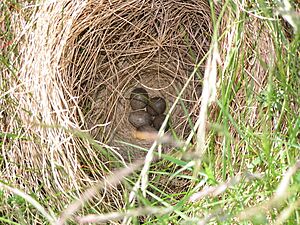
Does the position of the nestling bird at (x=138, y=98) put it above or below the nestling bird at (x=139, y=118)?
above

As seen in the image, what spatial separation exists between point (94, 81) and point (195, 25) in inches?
13.3

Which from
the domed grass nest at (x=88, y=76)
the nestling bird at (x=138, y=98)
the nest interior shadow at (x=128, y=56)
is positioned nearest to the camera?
the domed grass nest at (x=88, y=76)

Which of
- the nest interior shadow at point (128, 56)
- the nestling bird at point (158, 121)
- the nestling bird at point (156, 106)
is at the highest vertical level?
the nest interior shadow at point (128, 56)

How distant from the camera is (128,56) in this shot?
181 centimetres

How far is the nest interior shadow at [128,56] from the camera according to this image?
1.58 m

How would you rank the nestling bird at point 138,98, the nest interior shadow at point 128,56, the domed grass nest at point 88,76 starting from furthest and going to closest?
the nestling bird at point 138,98 < the nest interior shadow at point 128,56 < the domed grass nest at point 88,76

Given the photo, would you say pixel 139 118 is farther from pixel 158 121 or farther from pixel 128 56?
pixel 128 56

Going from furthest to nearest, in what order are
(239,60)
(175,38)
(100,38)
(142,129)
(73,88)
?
(142,129)
(175,38)
(100,38)
(73,88)
(239,60)

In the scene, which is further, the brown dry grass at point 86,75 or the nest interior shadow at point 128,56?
the nest interior shadow at point 128,56

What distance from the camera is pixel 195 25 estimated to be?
1724 mm

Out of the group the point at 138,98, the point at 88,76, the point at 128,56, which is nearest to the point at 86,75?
the point at 88,76

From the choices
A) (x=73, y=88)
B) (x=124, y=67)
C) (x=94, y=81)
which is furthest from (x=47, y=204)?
(x=124, y=67)

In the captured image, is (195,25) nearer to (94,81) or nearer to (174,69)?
(174,69)

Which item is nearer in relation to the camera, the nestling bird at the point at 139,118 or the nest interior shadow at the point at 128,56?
the nest interior shadow at the point at 128,56
